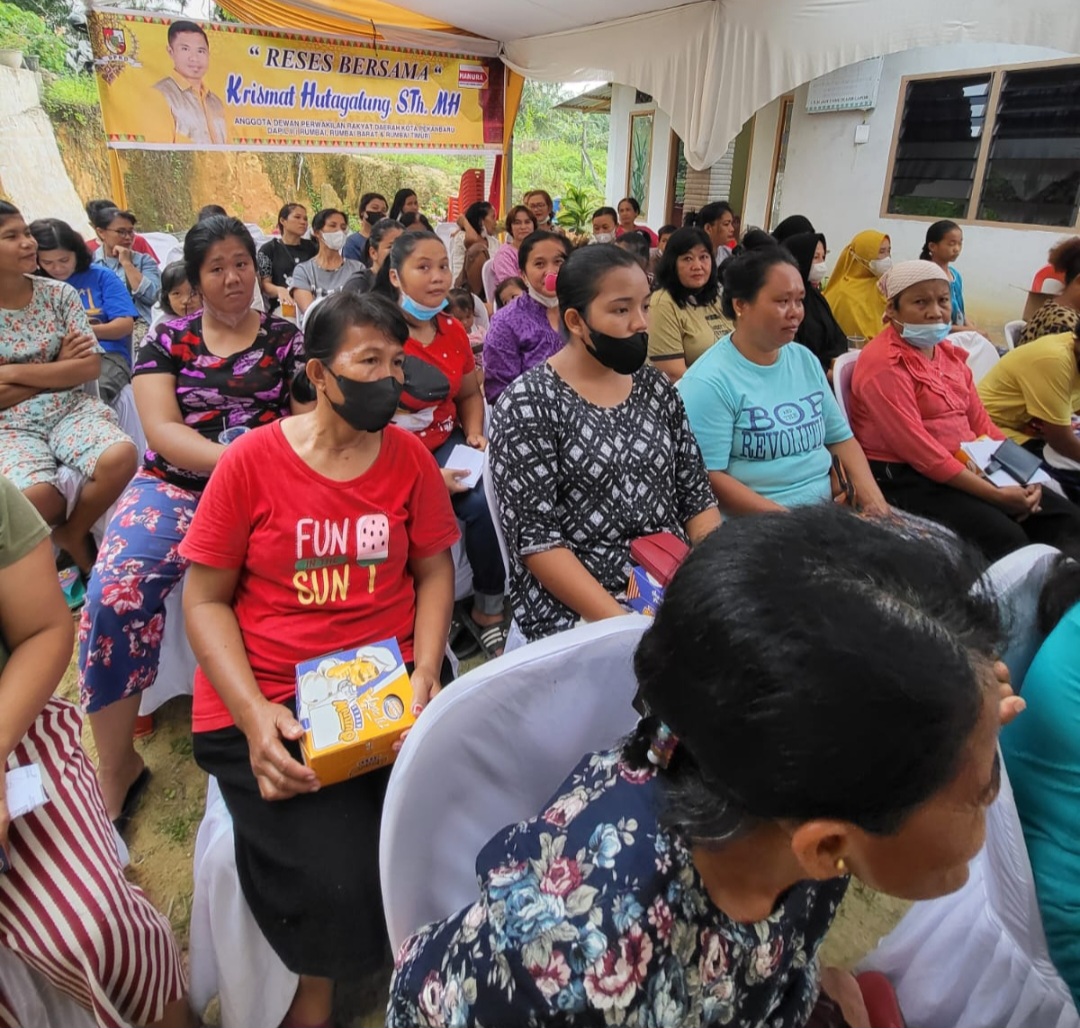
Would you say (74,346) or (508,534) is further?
(74,346)

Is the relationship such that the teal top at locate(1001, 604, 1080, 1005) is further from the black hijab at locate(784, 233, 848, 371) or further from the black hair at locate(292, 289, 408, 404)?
the black hijab at locate(784, 233, 848, 371)

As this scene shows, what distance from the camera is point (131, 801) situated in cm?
195

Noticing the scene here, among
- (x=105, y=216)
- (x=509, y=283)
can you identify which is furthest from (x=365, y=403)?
(x=105, y=216)

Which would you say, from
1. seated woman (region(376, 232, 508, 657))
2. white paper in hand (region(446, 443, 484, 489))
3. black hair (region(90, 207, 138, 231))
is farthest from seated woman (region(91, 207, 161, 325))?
white paper in hand (region(446, 443, 484, 489))

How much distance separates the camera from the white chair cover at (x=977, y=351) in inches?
142

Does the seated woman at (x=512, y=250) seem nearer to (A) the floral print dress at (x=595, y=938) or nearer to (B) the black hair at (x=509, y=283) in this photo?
(B) the black hair at (x=509, y=283)

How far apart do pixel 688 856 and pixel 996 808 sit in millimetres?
571

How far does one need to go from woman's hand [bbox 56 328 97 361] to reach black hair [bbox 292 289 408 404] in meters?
1.37

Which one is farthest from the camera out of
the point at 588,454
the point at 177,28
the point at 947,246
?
the point at 177,28

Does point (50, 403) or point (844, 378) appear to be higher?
point (844, 378)

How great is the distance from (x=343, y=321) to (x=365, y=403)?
21 cm

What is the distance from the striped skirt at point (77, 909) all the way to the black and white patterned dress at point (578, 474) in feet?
3.31

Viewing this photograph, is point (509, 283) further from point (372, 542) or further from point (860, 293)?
point (372, 542)

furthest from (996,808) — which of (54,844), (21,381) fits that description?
(21,381)
